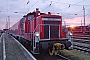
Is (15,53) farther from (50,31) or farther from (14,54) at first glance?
(50,31)

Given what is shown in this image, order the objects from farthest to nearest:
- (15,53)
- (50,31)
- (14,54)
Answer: (50,31)
(15,53)
(14,54)

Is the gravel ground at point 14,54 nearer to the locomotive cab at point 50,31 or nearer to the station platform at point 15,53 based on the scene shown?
the station platform at point 15,53

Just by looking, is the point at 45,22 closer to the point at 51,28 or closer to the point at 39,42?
the point at 51,28

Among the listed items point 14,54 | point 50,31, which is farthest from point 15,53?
point 50,31

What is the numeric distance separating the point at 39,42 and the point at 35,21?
2.82 m

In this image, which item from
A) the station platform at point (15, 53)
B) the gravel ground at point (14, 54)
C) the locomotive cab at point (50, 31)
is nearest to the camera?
the station platform at point (15, 53)

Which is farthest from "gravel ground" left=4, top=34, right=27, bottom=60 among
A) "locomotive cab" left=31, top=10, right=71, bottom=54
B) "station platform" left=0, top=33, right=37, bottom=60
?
"locomotive cab" left=31, top=10, right=71, bottom=54

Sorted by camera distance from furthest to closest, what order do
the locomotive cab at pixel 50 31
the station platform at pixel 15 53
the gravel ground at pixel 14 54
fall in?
the locomotive cab at pixel 50 31 → the gravel ground at pixel 14 54 → the station platform at pixel 15 53

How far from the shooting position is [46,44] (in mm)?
9719

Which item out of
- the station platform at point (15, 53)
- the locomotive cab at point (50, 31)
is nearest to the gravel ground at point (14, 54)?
the station platform at point (15, 53)

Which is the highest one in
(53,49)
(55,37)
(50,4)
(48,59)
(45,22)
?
(50,4)

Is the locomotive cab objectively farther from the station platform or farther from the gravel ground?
the gravel ground

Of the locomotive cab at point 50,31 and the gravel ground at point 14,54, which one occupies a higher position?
the locomotive cab at point 50,31

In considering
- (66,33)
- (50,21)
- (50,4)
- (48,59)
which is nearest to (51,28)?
(50,21)
